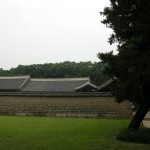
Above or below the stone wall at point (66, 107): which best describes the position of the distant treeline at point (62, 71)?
above

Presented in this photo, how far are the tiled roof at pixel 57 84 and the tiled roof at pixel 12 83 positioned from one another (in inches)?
37.2

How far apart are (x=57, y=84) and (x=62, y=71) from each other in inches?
1752

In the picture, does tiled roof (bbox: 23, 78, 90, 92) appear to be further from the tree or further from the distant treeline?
the distant treeline

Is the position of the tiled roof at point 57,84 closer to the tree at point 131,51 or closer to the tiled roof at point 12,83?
the tiled roof at point 12,83

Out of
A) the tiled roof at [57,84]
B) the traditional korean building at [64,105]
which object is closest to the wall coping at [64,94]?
the traditional korean building at [64,105]

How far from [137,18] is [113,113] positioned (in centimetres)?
2009

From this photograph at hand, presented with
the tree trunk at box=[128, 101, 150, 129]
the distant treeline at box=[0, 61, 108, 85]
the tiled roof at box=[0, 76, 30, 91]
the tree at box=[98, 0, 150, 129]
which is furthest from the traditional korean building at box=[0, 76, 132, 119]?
the distant treeline at box=[0, 61, 108, 85]

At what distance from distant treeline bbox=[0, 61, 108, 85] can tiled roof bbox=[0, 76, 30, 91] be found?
3831 cm

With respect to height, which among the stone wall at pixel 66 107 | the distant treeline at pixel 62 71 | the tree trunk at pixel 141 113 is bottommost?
the stone wall at pixel 66 107

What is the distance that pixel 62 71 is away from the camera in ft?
290

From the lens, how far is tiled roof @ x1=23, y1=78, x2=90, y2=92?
141ft

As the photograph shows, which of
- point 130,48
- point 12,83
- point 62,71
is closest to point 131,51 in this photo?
point 130,48

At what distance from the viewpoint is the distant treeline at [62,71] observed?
282 ft

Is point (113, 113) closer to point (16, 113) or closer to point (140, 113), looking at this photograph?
point (16, 113)
